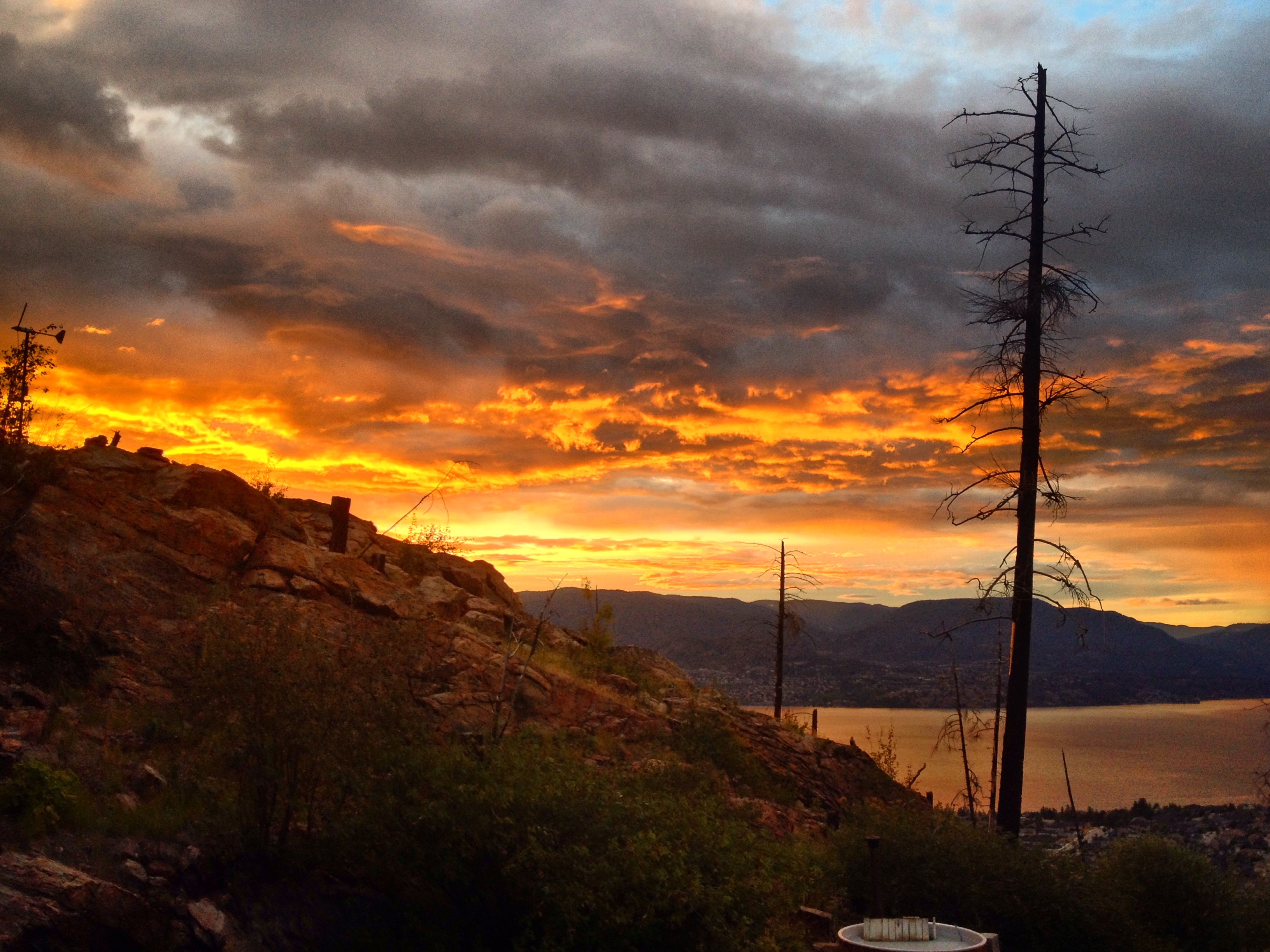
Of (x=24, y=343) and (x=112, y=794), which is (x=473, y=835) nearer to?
(x=112, y=794)

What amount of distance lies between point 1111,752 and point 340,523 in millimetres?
97627

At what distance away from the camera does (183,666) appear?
13.3 m

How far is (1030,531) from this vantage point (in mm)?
18875

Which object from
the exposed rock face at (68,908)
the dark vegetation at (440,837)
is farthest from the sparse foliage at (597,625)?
the exposed rock face at (68,908)

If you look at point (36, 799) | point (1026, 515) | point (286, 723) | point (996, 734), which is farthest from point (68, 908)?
point (996, 734)

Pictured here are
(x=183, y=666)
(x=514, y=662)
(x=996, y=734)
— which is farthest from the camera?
(x=996, y=734)

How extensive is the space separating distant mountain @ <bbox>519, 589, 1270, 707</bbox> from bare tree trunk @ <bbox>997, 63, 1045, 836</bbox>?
5403 cm

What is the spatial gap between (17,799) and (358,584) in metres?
14.0

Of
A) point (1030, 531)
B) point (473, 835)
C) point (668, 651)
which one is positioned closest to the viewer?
point (473, 835)

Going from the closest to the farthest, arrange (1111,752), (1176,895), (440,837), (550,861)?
(550,861), (440,837), (1176,895), (1111,752)

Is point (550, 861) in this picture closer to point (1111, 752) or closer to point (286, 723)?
point (286, 723)

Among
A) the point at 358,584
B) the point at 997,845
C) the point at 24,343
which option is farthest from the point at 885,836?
the point at 24,343

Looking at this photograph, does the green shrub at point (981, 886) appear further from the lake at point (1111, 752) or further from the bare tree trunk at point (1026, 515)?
the lake at point (1111, 752)

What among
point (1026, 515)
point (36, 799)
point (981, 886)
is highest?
point (1026, 515)
